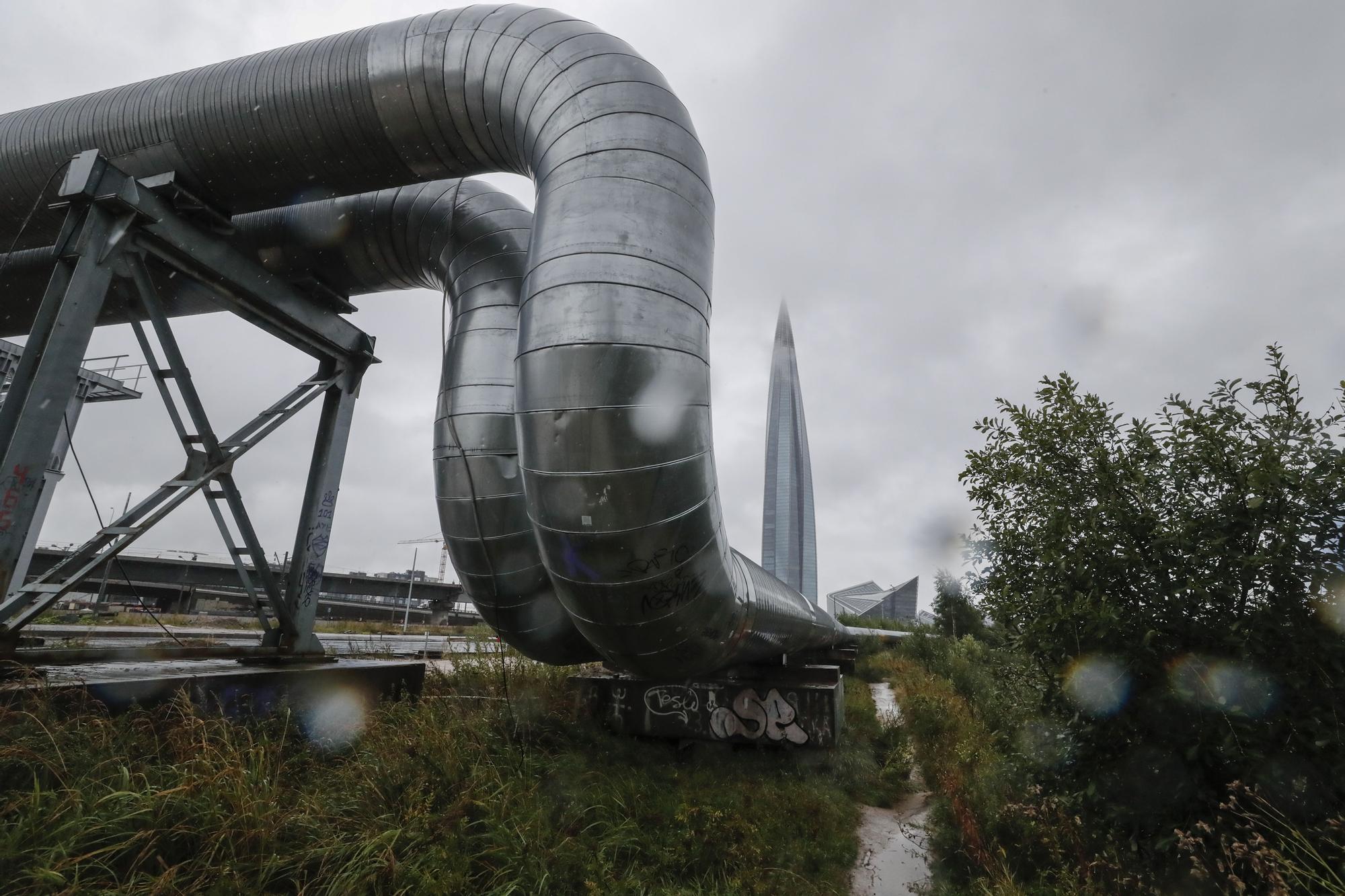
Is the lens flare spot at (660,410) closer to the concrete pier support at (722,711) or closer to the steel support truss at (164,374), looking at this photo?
the steel support truss at (164,374)

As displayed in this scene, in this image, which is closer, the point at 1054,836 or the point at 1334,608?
the point at 1334,608

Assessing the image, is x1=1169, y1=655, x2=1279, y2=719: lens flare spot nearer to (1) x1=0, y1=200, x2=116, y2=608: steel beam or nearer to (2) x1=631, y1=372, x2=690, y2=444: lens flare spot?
(2) x1=631, y1=372, x2=690, y2=444: lens flare spot

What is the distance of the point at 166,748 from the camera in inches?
178

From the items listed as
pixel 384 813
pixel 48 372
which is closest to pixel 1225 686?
pixel 384 813

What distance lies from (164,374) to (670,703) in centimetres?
707

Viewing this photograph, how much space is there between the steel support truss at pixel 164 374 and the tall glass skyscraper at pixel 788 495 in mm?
98944

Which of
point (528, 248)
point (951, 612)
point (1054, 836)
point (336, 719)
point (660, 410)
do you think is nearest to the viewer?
point (660, 410)

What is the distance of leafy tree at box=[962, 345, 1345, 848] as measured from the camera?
3.48 m

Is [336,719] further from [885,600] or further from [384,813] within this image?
[885,600]

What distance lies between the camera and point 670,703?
27.8 feet

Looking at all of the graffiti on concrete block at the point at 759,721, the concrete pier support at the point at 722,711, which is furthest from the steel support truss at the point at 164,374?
the graffiti on concrete block at the point at 759,721

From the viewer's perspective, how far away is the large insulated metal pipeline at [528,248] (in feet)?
13.5

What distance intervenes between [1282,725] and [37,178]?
1145cm

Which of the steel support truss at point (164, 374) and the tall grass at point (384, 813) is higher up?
the steel support truss at point (164, 374)
